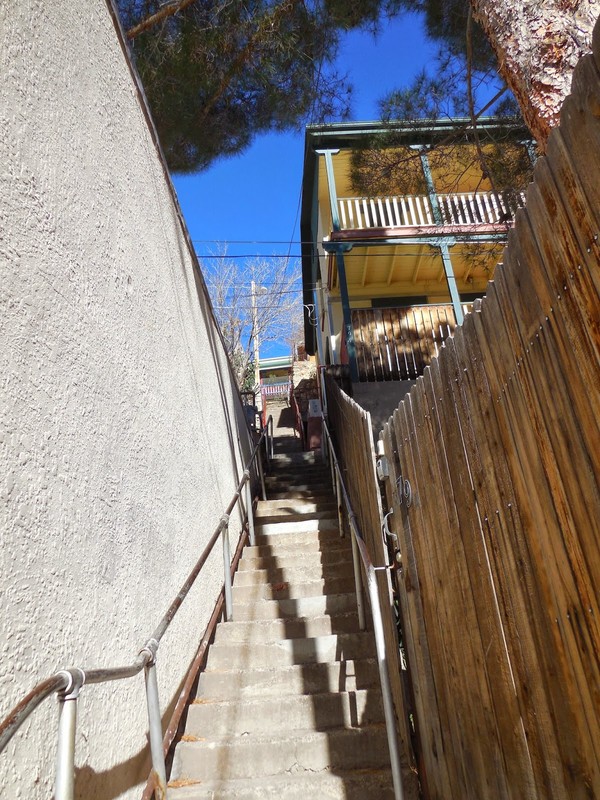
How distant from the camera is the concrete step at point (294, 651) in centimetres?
350

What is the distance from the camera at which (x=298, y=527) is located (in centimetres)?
584

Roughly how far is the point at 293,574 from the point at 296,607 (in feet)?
1.67

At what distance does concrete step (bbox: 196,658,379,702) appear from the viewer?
3223 millimetres

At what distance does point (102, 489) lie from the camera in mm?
1892

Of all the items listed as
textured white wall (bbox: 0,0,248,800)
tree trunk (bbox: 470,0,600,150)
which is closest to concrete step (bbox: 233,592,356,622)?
textured white wall (bbox: 0,0,248,800)

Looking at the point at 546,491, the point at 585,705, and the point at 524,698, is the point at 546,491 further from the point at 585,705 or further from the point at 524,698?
the point at 524,698

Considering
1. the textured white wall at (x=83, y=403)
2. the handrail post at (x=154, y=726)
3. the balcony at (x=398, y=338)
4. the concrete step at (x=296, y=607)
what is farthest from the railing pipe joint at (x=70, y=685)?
the balcony at (x=398, y=338)

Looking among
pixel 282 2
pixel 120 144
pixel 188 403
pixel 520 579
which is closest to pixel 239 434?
pixel 188 403

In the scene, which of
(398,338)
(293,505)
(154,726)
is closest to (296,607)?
(154,726)

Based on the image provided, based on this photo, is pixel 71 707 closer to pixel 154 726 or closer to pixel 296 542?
pixel 154 726

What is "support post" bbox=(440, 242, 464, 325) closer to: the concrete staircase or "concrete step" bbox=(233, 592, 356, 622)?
the concrete staircase

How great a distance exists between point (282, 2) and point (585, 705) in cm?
621

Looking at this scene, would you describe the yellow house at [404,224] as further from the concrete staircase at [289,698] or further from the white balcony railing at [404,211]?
the concrete staircase at [289,698]

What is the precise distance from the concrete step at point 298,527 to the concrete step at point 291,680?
2.41m
